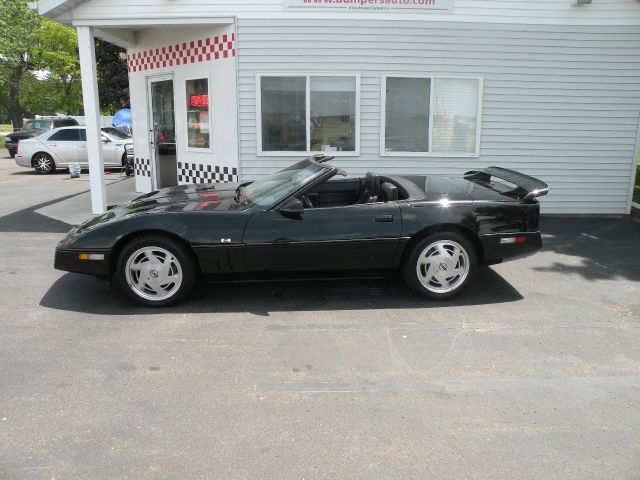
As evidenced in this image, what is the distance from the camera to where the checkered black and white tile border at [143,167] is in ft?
35.4

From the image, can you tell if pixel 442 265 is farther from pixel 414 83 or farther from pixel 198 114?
pixel 198 114

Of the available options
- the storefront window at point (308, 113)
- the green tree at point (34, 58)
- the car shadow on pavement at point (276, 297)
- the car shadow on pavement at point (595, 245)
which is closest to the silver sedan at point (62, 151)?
the storefront window at point (308, 113)

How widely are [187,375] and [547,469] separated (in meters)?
2.23

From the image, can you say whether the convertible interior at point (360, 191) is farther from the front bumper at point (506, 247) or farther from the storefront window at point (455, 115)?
the storefront window at point (455, 115)

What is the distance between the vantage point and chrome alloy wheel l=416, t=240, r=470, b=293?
5.14m

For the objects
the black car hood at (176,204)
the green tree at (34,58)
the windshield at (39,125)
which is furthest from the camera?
the green tree at (34,58)

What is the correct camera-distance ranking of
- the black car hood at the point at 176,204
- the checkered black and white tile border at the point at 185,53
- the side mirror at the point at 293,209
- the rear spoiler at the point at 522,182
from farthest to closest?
the checkered black and white tile border at the point at 185,53
the rear spoiler at the point at 522,182
the black car hood at the point at 176,204
the side mirror at the point at 293,209

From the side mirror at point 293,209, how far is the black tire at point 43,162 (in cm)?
1377

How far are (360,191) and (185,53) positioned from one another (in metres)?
5.27

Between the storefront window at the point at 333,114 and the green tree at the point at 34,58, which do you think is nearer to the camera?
the storefront window at the point at 333,114

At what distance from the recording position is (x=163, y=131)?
10508mm

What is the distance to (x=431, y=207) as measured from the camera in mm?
5102

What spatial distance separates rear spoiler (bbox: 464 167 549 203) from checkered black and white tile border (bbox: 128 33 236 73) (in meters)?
4.50

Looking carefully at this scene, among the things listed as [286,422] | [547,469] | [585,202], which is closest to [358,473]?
[286,422]
